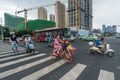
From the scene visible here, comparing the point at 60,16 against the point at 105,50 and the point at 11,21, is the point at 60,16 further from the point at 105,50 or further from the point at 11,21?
the point at 105,50

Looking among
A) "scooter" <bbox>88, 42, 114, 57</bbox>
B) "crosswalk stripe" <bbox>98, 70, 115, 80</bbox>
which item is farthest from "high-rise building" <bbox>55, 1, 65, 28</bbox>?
"crosswalk stripe" <bbox>98, 70, 115, 80</bbox>

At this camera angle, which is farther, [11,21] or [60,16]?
[60,16]

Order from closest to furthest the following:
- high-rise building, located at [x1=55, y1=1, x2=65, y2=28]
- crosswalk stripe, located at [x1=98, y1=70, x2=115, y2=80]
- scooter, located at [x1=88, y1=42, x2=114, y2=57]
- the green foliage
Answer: crosswalk stripe, located at [x1=98, y1=70, x2=115, y2=80] → scooter, located at [x1=88, y1=42, x2=114, y2=57] → the green foliage → high-rise building, located at [x1=55, y1=1, x2=65, y2=28]

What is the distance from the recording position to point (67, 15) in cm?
9688

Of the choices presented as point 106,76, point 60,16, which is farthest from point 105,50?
point 60,16

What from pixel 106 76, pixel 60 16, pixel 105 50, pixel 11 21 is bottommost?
pixel 106 76

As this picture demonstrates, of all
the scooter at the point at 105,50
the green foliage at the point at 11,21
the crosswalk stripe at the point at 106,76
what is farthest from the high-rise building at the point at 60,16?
the crosswalk stripe at the point at 106,76

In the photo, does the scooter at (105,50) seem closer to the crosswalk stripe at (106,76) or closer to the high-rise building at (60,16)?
the crosswalk stripe at (106,76)

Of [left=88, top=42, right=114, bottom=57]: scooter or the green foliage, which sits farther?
the green foliage

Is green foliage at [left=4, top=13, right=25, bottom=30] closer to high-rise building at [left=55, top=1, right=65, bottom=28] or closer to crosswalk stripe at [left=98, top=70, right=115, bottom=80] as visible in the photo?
high-rise building at [left=55, top=1, right=65, bottom=28]

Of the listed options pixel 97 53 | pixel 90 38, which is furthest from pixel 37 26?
pixel 97 53

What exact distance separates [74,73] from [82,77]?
2.10ft

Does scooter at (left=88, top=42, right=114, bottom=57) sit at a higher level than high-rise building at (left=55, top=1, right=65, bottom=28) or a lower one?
lower

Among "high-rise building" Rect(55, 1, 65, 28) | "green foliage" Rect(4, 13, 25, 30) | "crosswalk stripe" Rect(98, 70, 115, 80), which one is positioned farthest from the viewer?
"high-rise building" Rect(55, 1, 65, 28)
